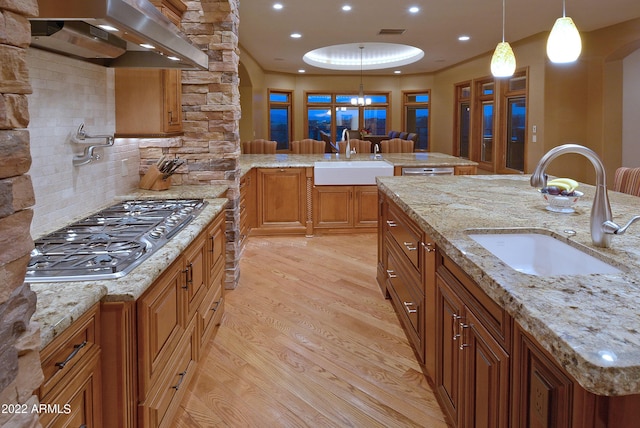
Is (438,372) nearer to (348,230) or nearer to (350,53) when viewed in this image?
(348,230)

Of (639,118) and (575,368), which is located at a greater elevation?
(639,118)

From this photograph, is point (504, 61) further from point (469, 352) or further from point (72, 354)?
point (72, 354)

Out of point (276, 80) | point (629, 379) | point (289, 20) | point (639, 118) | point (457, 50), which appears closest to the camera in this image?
point (629, 379)

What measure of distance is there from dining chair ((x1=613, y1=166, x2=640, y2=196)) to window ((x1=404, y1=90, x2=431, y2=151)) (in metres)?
9.76

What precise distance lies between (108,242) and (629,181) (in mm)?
3200

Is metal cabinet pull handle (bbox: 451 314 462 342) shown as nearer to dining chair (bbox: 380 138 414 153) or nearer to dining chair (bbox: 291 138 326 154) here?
dining chair (bbox: 291 138 326 154)

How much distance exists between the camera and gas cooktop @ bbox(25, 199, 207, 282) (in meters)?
1.57

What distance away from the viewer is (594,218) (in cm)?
169

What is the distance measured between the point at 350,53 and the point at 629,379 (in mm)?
11311

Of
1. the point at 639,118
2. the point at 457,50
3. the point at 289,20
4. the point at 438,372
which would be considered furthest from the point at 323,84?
the point at 438,372

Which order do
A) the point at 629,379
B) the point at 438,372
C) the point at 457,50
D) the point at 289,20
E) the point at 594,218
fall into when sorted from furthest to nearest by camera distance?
the point at 457,50 → the point at 289,20 → the point at 438,372 → the point at 594,218 → the point at 629,379

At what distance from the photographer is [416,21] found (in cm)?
661

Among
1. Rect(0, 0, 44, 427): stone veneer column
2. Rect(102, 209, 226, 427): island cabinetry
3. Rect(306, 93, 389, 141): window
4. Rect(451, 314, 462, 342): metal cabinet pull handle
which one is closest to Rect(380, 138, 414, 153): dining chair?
Rect(102, 209, 226, 427): island cabinetry

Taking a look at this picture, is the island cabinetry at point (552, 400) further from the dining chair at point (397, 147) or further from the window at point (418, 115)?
the window at point (418, 115)
